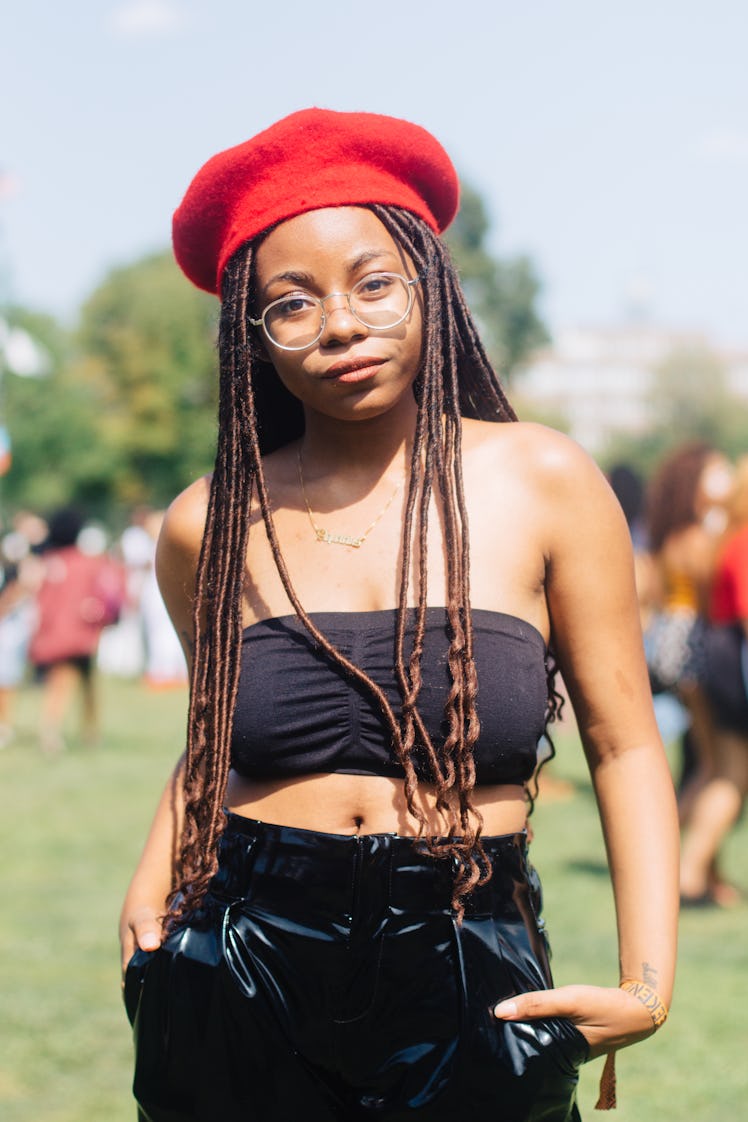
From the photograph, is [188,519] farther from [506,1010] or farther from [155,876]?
[506,1010]

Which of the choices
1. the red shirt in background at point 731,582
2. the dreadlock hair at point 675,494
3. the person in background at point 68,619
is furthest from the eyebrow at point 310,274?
the person in background at point 68,619

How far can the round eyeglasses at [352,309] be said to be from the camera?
214cm

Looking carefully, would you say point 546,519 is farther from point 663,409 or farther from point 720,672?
point 663,409

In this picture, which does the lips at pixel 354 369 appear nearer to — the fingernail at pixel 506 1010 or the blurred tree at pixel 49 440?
the fingernail at pixel 506 1010

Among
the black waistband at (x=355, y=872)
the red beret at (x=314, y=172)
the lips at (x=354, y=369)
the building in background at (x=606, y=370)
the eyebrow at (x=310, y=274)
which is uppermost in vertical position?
the red beret at (x=314, y=172)

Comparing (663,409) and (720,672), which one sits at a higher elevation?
(720,672)

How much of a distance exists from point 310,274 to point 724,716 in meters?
4.95

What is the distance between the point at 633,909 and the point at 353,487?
0.78m

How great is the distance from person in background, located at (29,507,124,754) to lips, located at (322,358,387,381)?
10048mm

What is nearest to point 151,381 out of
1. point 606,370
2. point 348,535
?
point 348,535

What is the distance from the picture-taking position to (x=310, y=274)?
2150 mm

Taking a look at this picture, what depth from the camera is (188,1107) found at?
207 cm

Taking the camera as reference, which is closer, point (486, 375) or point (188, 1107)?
point (188, 1107)

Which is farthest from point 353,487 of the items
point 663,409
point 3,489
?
point 663,409
